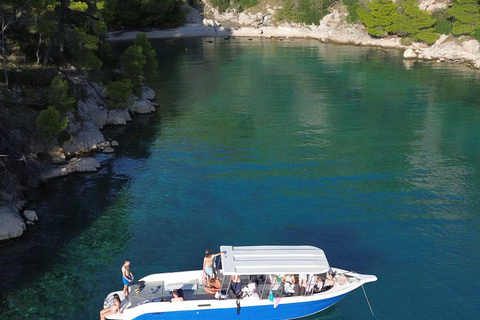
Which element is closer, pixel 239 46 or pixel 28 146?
pixel 28 146

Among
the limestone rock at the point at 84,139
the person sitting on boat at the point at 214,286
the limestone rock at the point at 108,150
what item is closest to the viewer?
the person sitting on boat at the point at 214,286

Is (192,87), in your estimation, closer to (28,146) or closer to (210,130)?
(210,130)

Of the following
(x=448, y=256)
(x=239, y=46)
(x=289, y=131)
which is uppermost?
(x=239, y=46)

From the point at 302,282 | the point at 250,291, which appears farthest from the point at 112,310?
the point at 302,282

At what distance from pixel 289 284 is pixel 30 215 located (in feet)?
57.4

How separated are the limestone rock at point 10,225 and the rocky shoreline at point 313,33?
7276 cm

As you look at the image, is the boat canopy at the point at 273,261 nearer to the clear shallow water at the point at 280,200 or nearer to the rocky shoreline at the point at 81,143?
the clear shallow water at the point at 280,200

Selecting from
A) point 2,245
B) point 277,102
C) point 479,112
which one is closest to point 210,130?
point 277,102

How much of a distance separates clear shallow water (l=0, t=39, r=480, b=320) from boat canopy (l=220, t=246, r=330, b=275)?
294 centimetres

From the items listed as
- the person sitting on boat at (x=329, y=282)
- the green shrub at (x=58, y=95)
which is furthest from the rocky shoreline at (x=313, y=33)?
the person sitting on boat at (x=329, y=282)

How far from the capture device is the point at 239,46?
9950cm

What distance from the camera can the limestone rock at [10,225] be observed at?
28.1 m

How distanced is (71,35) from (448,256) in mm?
34669

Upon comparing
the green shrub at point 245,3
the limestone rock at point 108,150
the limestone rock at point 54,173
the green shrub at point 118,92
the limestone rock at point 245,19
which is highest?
the green shrub at point 245,3
